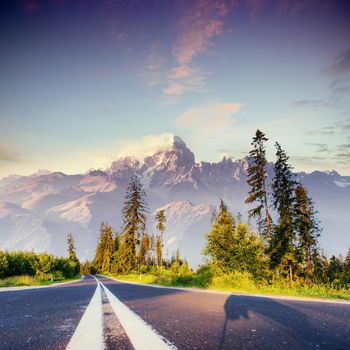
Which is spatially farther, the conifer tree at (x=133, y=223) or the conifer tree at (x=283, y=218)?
the conifer tree at (x=133, y=223)

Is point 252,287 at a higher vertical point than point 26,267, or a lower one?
higher

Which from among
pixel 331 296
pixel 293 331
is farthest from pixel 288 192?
pixel 293 331

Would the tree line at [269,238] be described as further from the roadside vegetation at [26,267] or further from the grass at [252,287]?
the roadside vegetation at [26,267]

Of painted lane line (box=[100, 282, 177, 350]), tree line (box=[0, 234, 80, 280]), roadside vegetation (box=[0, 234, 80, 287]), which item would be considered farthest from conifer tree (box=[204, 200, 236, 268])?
painted lane line (box=[100, 282, 177, 350])

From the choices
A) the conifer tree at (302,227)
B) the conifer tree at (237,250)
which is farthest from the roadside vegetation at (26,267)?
the conifer tree at (302,227)

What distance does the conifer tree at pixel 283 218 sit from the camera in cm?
2662

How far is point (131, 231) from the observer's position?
4694cm

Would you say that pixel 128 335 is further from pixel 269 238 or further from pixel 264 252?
pixel 269 238

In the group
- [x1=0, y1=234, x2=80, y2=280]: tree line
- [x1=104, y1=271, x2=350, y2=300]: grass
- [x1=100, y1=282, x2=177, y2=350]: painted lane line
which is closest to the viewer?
[x1=100, y1=282, x2=177, y2=350]: painted lane line

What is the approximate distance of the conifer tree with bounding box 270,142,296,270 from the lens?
2662 cm

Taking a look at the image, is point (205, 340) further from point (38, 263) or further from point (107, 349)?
point (38, 263)

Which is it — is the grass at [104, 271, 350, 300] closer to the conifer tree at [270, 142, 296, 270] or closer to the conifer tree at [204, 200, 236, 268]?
the conifer tree at [204, 200, 236, 268]

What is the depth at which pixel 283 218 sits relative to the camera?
28.6 m

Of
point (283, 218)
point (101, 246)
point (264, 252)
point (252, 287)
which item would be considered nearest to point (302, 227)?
point (283, 218)
